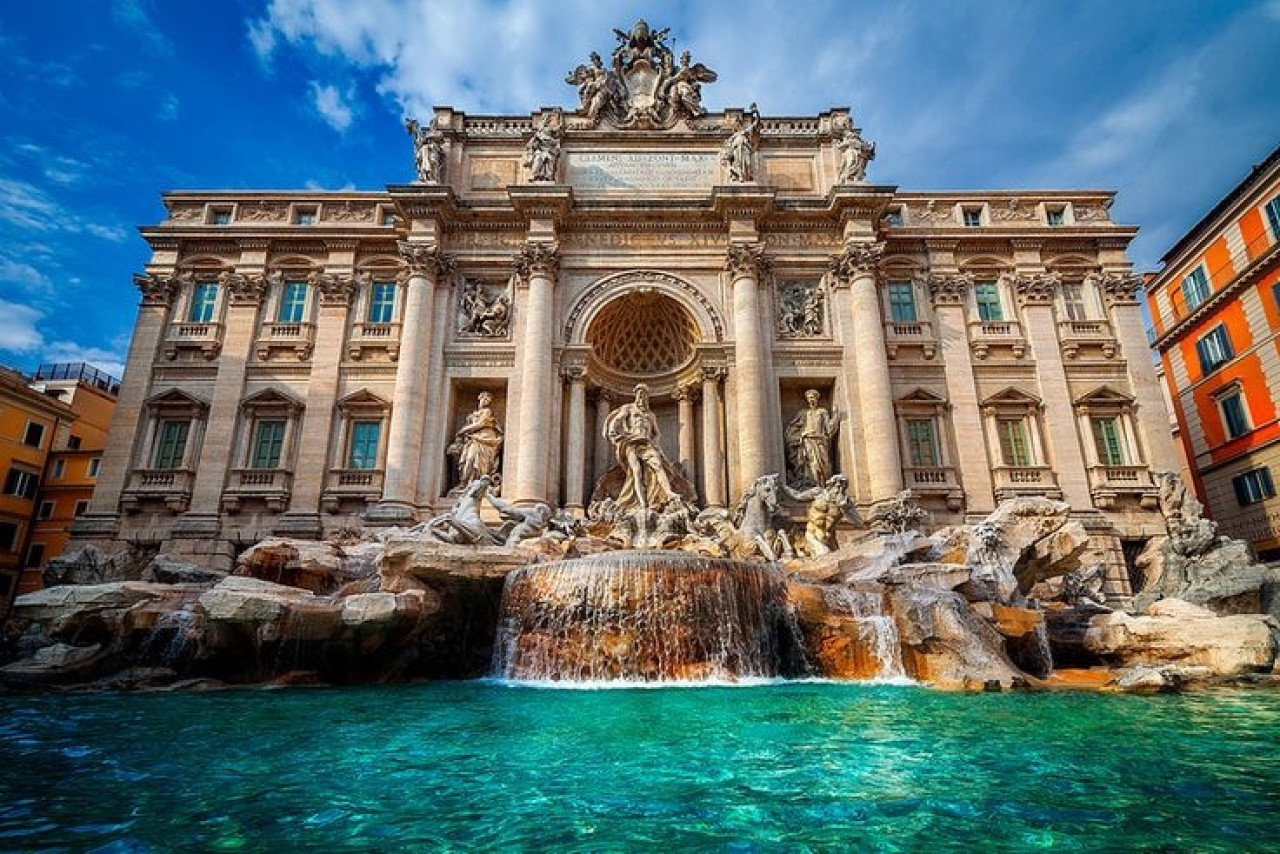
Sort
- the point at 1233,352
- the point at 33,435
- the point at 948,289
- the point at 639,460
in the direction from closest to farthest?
the point at 639,460 < the point at 948,289 < the point at 1233,352 < the point at 33,435

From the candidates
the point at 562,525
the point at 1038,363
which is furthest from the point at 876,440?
the point at 562,525

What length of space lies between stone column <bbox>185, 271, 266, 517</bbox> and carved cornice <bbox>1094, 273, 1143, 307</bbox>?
91.1ft

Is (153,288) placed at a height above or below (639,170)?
below

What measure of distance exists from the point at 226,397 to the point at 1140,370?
93.1 ft

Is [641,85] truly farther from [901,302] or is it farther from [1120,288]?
[1120,288]

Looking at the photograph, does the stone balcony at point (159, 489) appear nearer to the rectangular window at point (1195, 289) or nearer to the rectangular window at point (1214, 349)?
the rectangular window at point (1214, 349)

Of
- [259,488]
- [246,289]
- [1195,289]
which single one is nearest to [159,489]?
[259,488]

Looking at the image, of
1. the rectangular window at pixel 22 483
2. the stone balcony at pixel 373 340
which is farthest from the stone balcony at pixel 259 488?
the rectangular window at pixel 22 483

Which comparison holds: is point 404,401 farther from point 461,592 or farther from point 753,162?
point 753,162

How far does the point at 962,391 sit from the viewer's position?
65.1 feet

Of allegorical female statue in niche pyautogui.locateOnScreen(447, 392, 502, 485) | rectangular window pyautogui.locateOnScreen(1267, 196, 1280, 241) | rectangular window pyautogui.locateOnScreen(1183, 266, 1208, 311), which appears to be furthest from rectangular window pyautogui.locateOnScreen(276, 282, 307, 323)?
rectangular window pyautogui.locateOnScreen(1183, 266, 1208, 311)

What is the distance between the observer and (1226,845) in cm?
285

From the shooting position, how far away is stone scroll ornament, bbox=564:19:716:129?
72.2ft

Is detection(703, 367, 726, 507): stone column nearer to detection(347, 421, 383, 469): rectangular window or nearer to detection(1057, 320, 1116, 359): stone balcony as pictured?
detection(347, 421, 383, 469): rectangular window
